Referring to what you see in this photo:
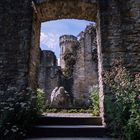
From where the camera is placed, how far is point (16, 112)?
5.57 meters

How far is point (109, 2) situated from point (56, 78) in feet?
39.5

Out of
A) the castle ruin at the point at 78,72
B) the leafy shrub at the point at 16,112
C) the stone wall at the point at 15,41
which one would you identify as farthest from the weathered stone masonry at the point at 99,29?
the castle ruin at the point at 78,72

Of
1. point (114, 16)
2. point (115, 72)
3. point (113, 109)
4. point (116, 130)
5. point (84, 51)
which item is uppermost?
point (84, 51)

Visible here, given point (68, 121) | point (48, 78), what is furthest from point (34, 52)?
point (48, 78)

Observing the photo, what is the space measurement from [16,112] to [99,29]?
296 cm

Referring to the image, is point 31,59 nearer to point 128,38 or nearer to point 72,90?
point 128,38

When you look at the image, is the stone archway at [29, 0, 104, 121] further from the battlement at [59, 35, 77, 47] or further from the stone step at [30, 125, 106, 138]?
the battlement at [59, 35, 77, 47]

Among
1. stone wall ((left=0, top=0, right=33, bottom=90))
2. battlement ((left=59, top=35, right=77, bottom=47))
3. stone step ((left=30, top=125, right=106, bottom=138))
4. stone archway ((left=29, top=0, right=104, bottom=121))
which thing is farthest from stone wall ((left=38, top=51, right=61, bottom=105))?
stone step ((left=30, top=125, right=106, bottom=138))

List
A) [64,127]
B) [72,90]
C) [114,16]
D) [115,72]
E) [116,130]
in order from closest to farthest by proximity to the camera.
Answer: [116,130]
[64,127]
[115,72]
[114,16]
[72,90]

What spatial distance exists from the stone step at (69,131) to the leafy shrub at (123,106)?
0.30m

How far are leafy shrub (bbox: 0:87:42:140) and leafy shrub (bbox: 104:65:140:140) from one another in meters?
1.68

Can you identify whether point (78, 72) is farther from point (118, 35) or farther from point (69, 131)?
point (69, 131)

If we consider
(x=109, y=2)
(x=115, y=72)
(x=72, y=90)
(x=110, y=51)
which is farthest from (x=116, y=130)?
(x=72, y=90)

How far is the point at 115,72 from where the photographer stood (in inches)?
248
